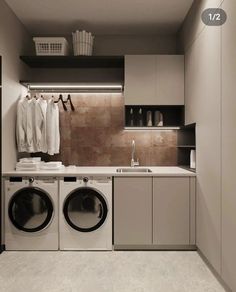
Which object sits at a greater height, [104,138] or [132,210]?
[104,138]

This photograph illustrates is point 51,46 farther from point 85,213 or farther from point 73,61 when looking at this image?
point 85,213

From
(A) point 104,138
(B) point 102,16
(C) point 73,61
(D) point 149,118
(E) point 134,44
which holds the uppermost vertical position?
(B) point 102,16

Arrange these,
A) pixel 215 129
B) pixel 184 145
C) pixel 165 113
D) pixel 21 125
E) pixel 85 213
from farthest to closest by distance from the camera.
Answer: pixel 165 113, pixel 184 145, pixel 21 125, pixel 85 213, pixel 215 129

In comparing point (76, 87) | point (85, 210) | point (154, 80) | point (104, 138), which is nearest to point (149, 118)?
point (154, 80)

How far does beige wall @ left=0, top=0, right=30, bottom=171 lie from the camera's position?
3.10m

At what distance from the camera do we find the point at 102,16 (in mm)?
3432

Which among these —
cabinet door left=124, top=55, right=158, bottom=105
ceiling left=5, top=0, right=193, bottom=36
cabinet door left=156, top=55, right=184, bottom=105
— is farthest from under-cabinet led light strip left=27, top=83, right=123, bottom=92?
ceiling left=5, top=0, right=193, bottom=36

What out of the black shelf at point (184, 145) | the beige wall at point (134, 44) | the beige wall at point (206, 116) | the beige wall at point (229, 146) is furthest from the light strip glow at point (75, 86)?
the beige wall at point (229, 146)

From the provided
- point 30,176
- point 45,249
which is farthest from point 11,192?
point 45,249

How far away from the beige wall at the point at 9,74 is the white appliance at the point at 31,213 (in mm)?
331

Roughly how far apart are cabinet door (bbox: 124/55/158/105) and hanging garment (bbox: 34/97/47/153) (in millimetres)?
1101

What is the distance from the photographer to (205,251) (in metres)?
2.76

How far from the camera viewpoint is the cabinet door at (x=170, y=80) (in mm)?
3549

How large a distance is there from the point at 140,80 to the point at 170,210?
1704 mm
